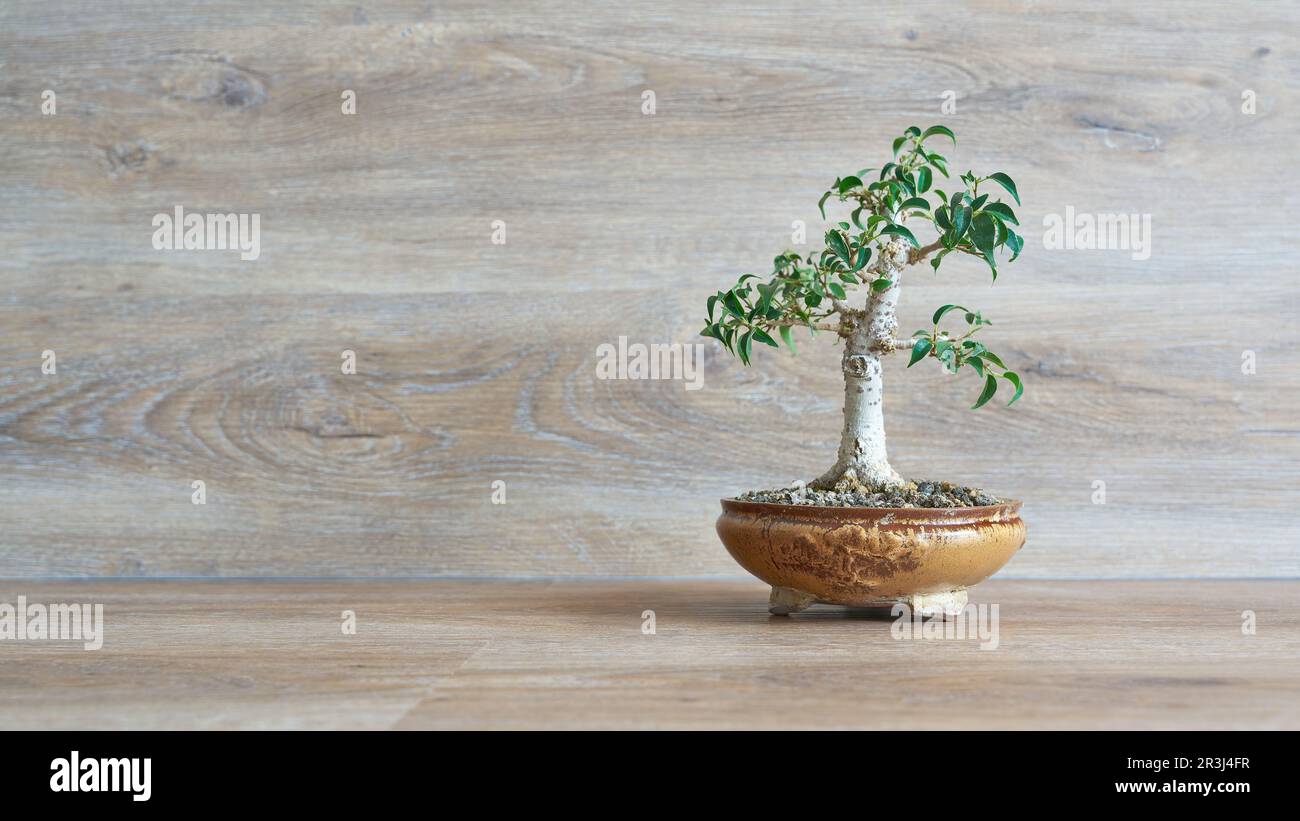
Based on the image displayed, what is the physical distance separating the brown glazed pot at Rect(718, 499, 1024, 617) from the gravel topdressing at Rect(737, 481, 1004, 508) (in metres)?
0.03

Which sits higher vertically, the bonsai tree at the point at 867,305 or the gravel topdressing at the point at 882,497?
the bonsai tree at the point at 867,305

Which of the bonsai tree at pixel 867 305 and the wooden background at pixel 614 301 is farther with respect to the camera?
the wooden background at pixel 614 301

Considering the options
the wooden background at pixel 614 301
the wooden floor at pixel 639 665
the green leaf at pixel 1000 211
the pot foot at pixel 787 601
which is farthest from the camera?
the wooden background at pixel 614 301

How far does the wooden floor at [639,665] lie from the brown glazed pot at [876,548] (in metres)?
0.05

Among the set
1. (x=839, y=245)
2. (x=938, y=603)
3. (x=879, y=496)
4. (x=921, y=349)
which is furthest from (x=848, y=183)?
(x=938, y=603)

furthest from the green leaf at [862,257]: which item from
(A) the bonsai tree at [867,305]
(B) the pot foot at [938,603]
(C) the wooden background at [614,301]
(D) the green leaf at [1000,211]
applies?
(C) the wooden background at [614,301]

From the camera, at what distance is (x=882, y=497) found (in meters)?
1.03

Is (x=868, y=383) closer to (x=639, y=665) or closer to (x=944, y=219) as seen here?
(x=944, y=219)

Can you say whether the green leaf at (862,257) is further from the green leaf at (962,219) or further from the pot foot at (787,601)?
the pot foot at (787,601)

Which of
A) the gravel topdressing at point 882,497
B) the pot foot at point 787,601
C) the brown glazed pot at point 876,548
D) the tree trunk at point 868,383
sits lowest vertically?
the pot foot at point 787,601

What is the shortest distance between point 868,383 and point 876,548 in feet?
0.60

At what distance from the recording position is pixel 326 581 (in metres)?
1.43

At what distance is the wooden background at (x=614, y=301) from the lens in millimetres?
1436

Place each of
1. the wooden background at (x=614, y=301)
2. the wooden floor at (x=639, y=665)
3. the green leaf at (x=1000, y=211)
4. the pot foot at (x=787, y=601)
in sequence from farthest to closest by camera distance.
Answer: the wooden background at (x=614, y=301) < the pot foot at (x=787, y=601) < the green leaf at (x=1000, y=211) < the wooden floor at (x=639, y=665)
